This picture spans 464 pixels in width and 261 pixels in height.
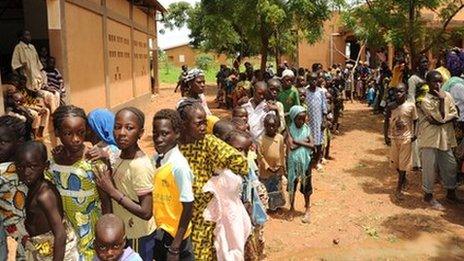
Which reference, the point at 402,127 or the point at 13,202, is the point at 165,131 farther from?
the point at 402,127

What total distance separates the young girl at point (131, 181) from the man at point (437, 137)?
168 inches

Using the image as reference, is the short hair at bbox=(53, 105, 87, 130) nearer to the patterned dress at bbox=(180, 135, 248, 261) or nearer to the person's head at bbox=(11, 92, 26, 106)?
the patterned dress at bbox=(180, 135, 248, 261)

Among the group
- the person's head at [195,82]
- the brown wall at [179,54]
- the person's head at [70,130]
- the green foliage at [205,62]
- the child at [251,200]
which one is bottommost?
the child at [251,200]

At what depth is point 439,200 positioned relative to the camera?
6082 mm

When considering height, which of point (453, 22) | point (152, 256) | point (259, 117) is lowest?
point (152, 256)

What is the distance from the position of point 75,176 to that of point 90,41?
7.97 m

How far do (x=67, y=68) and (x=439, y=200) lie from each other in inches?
257

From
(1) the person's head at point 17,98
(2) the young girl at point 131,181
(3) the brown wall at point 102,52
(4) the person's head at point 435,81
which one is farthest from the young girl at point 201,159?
(3) the brown wall at point 102,52

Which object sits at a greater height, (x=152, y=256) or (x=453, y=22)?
(x=453, y=22)

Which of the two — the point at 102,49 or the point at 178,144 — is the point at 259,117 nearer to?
the point at 178,144

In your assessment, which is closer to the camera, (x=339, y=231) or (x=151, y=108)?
(x=339, y=231)

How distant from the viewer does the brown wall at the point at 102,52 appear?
8.65 metres

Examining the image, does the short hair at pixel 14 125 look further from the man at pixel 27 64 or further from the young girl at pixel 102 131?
the man at pixel 27 64

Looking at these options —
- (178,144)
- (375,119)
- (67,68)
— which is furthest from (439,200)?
(375,119)
